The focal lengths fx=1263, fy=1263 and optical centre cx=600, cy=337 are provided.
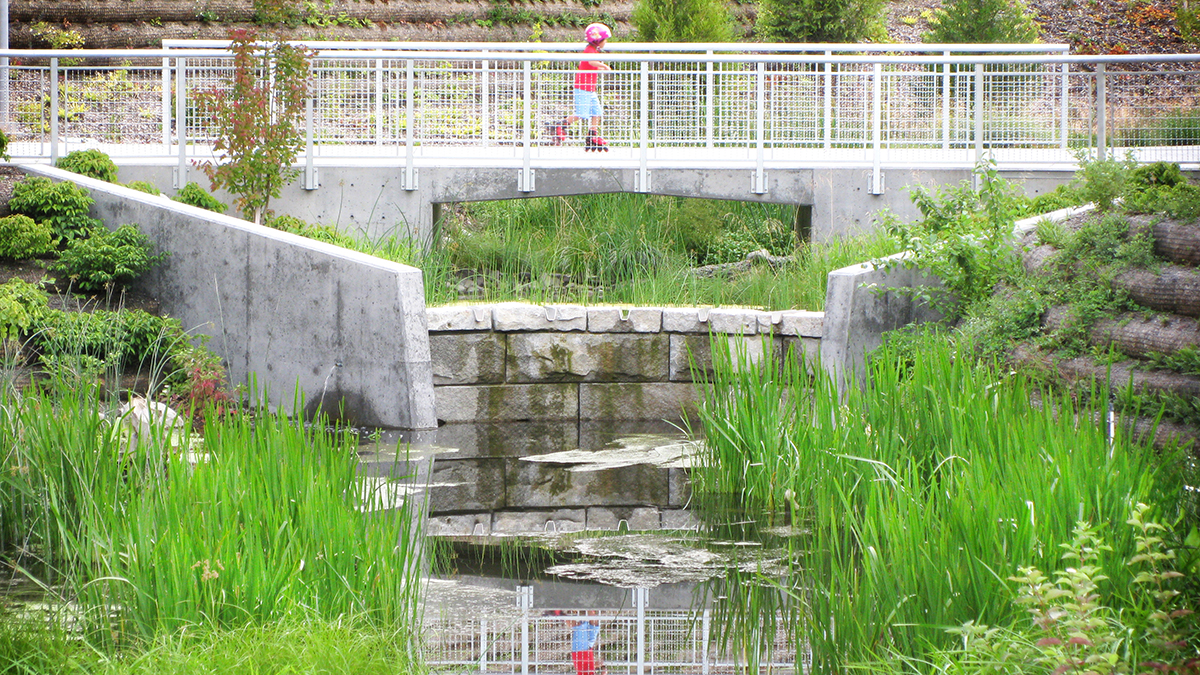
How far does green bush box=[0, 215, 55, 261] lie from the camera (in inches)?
378

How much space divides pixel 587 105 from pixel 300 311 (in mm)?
3716

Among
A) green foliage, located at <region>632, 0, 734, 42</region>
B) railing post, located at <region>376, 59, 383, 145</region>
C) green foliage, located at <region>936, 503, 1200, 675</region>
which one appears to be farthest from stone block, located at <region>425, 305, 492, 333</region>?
green foliage, located at <region>632, 0, 734, 42</region>

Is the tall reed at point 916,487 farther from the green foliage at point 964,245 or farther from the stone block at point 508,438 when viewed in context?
the stone block at point 508,438

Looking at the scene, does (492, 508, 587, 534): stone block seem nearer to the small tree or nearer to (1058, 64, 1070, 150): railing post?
the small tree

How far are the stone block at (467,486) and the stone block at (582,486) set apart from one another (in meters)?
0.09

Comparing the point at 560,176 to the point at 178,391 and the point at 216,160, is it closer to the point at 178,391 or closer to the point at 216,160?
the point at 216,160

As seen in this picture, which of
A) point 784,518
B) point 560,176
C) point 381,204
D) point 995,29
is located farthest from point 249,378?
point 995,29

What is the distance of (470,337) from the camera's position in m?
9.74

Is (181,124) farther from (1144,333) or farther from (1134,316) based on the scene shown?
(1144,333)

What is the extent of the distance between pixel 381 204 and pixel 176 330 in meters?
2.73

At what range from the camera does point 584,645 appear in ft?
14.8

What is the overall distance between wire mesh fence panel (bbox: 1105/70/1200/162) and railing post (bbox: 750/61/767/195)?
319 cm

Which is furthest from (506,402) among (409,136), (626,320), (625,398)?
(409,136)

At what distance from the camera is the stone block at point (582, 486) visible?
7047mm
